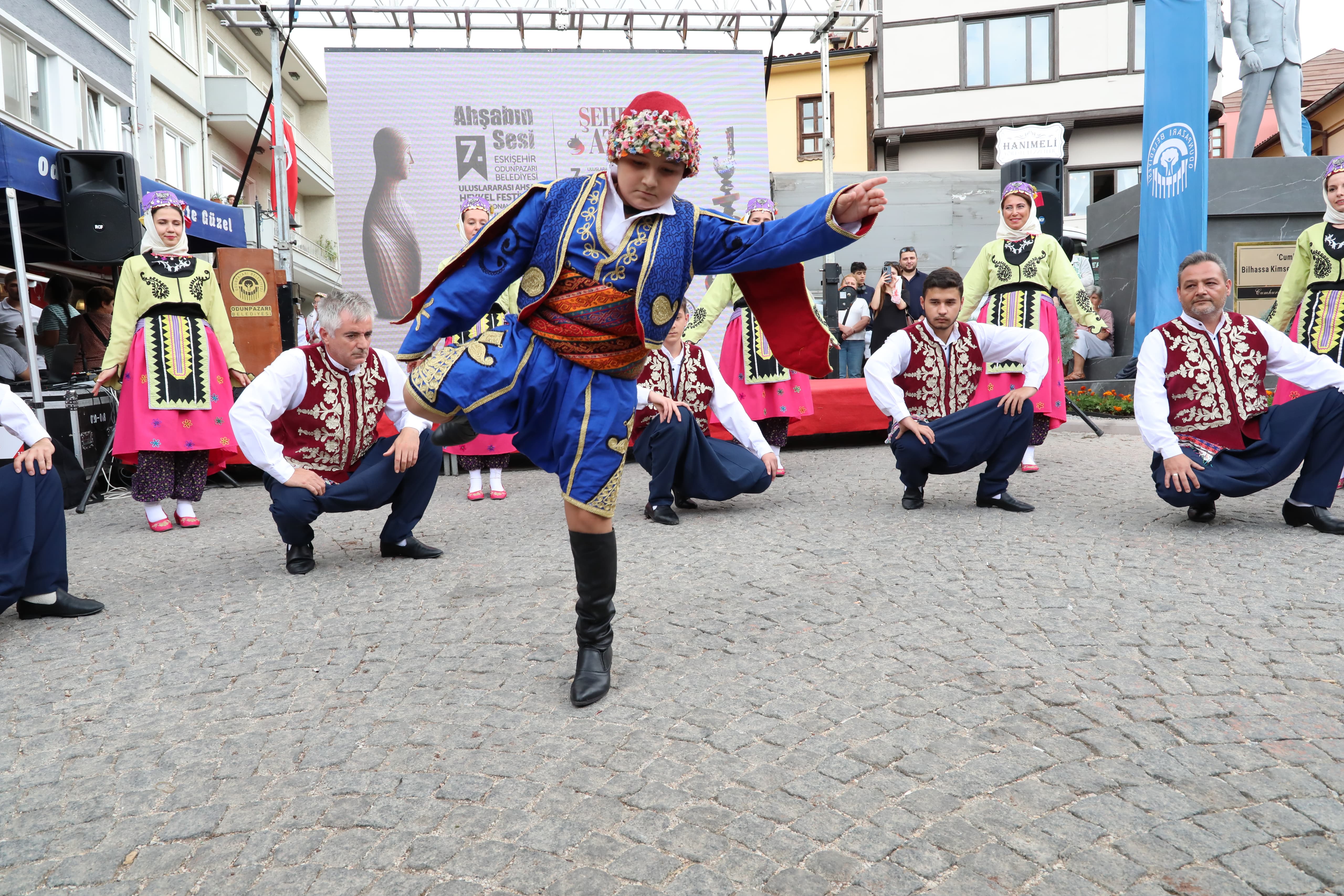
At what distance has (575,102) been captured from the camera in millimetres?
11602

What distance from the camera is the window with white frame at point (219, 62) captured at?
76.7 feet

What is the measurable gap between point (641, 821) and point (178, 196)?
8.26 m

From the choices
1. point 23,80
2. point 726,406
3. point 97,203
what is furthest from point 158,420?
point 23,80

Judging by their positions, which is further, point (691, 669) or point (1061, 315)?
point (1061, 315)

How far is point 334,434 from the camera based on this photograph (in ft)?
15.7

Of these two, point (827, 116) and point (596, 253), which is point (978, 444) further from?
point (827, 116)

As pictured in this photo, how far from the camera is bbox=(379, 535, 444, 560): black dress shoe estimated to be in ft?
16.7

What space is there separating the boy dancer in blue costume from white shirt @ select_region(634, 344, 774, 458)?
9.14 feet

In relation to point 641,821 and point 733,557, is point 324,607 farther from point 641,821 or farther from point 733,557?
point 641,821

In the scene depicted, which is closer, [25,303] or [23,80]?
[25,303]

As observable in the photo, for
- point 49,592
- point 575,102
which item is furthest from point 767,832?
point 575,102

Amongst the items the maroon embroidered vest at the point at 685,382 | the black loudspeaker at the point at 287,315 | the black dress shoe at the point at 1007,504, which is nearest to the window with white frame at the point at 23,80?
the black loudspeaker at the point at 287,315

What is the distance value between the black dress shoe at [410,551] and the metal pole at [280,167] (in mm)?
6244

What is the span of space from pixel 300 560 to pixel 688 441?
2249mm
